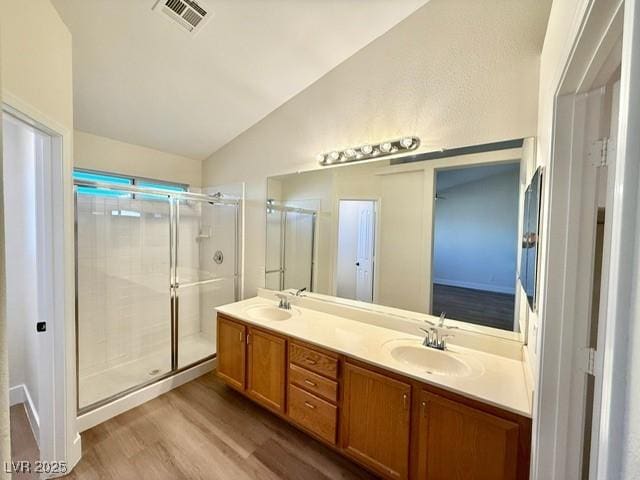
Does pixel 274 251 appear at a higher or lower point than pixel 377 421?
higher

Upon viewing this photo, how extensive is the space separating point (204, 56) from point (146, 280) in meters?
2.29

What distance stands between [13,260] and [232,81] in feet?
7.64

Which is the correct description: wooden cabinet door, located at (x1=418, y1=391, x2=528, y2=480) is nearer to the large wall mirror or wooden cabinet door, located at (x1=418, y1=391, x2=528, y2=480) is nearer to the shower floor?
the large wall mirror

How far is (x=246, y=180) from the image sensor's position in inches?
120

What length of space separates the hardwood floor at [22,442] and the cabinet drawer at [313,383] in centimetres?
163

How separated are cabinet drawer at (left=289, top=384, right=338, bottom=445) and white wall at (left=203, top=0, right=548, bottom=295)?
6.14 feet

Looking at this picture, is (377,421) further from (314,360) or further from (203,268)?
(203,268)

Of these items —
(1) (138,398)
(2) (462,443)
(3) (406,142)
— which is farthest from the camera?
(1) (138,398)

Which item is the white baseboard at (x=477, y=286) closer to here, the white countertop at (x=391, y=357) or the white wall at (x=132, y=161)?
the white countertop at (x=391, y=357)

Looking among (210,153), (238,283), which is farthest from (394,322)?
(210,153)

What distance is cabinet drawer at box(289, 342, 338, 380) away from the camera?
5.80ft

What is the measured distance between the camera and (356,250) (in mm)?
2342

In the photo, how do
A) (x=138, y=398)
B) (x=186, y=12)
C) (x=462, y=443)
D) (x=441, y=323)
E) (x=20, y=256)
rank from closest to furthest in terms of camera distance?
(x=462, y=443)
(x=186, y=12)
(x=441, y=323)
(x=20, y=256)
(x=138, y=398)

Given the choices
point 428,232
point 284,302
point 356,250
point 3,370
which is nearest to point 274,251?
point 284,302
